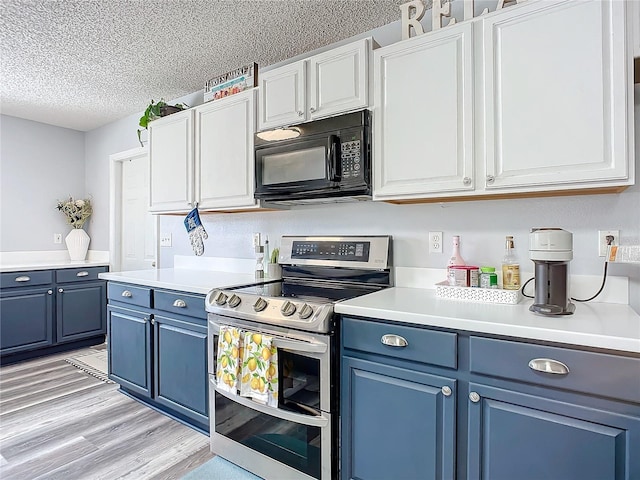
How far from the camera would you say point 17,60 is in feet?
8.66

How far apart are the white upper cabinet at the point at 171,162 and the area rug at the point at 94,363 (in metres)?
1.48

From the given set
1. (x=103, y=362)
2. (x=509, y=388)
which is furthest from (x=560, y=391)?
(x=103, y=362)

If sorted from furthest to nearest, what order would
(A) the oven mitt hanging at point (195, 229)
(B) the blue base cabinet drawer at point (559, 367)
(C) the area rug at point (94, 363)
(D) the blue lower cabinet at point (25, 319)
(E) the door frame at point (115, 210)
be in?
1. (E) the door frame at point (115, 210)
2. (D) the blue lower cabinet at point (25, 319)
3. (C) the area rug at point (94, 363)
4. (A) the oven mitt hanging at point (195, 229)
5. (B) the blue base cabinet drawer at point (559, 367)

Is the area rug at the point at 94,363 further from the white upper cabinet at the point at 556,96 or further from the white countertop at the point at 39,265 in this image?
the white upper cabinet at the point at 556,96

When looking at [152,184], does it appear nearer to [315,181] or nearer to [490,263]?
[315,181]

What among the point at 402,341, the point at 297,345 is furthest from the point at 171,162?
the point at 402,341

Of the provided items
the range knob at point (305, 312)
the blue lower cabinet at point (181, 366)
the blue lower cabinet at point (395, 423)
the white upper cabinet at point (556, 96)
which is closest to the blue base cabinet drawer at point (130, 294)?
the blue lower cabinet at point (181, 366)

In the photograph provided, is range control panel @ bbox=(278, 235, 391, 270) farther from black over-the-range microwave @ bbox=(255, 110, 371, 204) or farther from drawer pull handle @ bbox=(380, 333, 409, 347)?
drawer pull handle @ bbox=(380, 333, 409, 347)

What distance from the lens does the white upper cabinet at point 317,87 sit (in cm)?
188

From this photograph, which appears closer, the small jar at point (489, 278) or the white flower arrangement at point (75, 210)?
the small jar at point (489, 278)

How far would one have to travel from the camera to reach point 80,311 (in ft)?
12.5

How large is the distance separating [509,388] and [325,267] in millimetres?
1216

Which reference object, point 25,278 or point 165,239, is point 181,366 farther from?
point 25,278

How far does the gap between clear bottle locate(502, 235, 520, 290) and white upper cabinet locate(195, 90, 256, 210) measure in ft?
4.73
